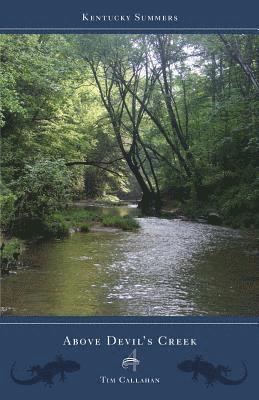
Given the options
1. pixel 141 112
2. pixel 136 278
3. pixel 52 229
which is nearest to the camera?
pixel 136 278

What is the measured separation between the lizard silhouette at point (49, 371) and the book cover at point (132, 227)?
0.01 m

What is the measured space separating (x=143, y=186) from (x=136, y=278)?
63.1ft

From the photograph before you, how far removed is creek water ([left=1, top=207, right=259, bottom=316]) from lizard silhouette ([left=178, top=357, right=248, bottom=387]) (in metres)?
2.27

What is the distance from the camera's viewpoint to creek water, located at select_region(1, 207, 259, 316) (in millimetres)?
7211

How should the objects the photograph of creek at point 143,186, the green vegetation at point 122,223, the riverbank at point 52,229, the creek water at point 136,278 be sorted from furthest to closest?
the green vegetation at point 122,223, the riverbank at point 52,229, the photograph of creek at point 143,186, the creek water at point 136,278

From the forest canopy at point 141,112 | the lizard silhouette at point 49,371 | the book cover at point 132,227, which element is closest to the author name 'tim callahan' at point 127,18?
the book cover at point 132,227

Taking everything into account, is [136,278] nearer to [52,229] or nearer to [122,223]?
[52,229]

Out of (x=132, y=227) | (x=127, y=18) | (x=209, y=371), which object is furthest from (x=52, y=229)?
(x=209, y=371)

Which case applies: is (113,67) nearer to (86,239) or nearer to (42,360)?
(86,239)

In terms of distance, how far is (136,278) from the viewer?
Result: 9.16 metres

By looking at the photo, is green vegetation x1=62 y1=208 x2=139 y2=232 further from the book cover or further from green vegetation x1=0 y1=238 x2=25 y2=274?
green vegetation x1=0 y1=238 x2=25 y2=274

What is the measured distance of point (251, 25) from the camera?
6414 millimetres

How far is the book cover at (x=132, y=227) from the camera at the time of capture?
15.5 feet

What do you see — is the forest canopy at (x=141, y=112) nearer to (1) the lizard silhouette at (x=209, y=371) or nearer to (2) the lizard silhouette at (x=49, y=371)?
(2) the lizard silhouette at (x=49, y=371)
